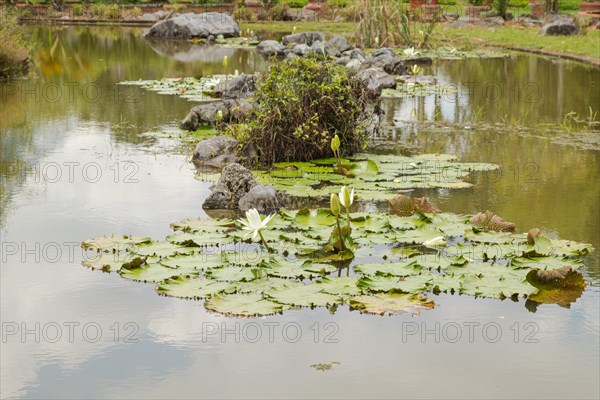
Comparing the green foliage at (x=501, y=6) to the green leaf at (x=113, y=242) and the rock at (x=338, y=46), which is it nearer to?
the rock at (x=338, y=46)

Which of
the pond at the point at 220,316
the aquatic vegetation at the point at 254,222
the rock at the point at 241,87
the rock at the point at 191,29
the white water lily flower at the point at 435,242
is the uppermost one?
the rock at the point at 191,29

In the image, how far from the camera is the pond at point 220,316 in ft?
13.6

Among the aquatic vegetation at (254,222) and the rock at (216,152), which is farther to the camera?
the rock at (216,152)

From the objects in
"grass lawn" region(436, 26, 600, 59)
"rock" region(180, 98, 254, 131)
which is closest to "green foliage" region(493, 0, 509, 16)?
"grass lawn" region(436, 26, 600, 59)

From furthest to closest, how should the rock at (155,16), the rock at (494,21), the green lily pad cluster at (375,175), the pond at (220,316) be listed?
the rock at (155,16) → the rock at (494,21) → the green lily pad cluster at (375,175) → the pond at (220,316)

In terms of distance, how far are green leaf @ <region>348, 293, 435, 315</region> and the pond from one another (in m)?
0.06

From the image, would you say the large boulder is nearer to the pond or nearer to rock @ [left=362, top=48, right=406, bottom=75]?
the pond

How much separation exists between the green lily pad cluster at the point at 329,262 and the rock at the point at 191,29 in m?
20.0

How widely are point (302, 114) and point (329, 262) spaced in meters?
3.13

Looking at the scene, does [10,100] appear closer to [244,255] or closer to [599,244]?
[244,255]

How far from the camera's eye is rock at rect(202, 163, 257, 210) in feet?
22.8

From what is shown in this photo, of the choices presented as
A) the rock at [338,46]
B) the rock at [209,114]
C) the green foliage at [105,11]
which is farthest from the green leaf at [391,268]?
the green foliage at [105,11]

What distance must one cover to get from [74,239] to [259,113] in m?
2.68

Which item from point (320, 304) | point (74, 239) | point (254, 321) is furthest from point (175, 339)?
point (74, 239)
